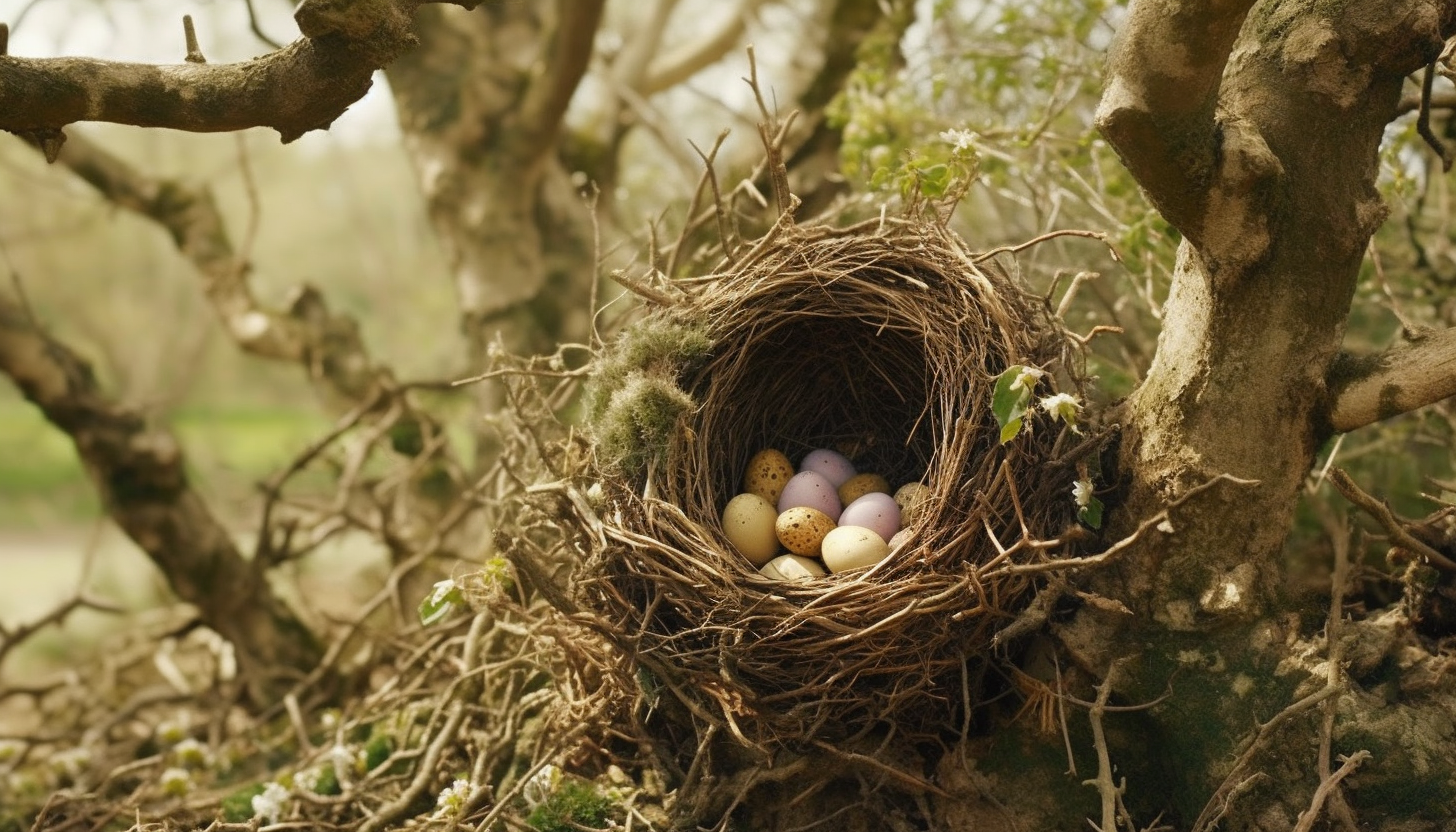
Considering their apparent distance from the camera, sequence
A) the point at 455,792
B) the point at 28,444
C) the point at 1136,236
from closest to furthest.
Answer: the point at 455,792 < the point at 1136,236 < the point at 28,444

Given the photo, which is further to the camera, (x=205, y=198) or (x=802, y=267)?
(x=205, y=198)

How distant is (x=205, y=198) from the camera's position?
5.08 m

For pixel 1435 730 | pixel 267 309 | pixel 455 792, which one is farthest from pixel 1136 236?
pixel 267 309

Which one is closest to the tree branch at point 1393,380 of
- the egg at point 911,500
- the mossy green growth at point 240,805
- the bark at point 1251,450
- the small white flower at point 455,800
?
the bark at point 1251,450

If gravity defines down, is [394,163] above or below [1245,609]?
above

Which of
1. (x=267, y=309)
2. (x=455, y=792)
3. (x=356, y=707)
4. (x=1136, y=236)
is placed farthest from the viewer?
(x=267, y=309)

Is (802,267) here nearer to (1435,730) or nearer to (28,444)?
(1435,730)

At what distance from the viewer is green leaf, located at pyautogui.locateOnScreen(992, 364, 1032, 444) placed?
2117mm

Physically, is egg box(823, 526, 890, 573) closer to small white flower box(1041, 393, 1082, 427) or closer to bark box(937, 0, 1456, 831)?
bark box(937, 0, 1456, 831)

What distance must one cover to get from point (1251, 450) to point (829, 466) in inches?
41.3

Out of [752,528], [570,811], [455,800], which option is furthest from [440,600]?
[752,528]

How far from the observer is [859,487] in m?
2.93

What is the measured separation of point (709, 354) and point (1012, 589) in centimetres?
87

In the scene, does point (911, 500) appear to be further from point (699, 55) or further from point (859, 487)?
point (699, 55)
